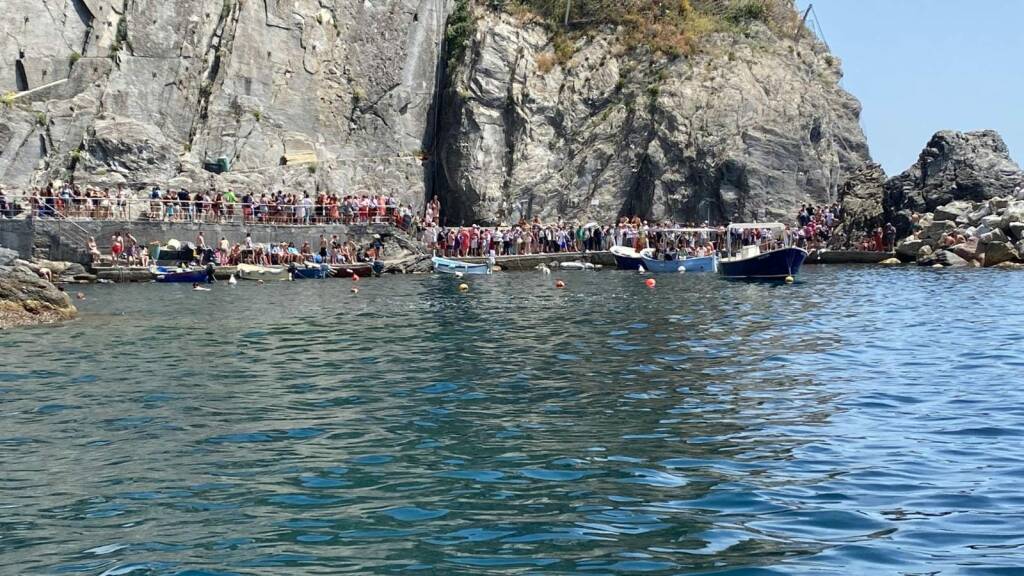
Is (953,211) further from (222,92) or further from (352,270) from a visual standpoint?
(222,92)

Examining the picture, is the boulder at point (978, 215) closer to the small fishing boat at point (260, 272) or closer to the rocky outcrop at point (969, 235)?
the rocky outcrop at point (969, 235)

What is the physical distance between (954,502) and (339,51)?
56.1 metres

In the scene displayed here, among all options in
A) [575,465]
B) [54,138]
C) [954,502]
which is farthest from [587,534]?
[54,138]

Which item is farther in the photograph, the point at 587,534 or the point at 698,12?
the point at 698,12

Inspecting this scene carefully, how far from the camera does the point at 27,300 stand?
23.3m

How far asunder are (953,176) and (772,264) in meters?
19.2

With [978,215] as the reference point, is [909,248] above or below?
below

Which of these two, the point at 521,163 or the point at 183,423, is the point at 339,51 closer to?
the point at 521,163

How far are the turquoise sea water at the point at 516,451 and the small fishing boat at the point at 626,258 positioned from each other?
27543 mm

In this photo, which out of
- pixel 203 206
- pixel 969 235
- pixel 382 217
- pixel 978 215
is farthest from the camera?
pixel 382 217

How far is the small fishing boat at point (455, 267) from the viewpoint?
47312mm

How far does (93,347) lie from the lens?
1888cm

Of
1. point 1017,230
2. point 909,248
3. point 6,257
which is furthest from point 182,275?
point 1017,230

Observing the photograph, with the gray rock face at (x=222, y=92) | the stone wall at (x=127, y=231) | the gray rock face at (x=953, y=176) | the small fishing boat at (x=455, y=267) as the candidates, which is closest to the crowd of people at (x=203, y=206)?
the stone wall at (x=127, y=231)
